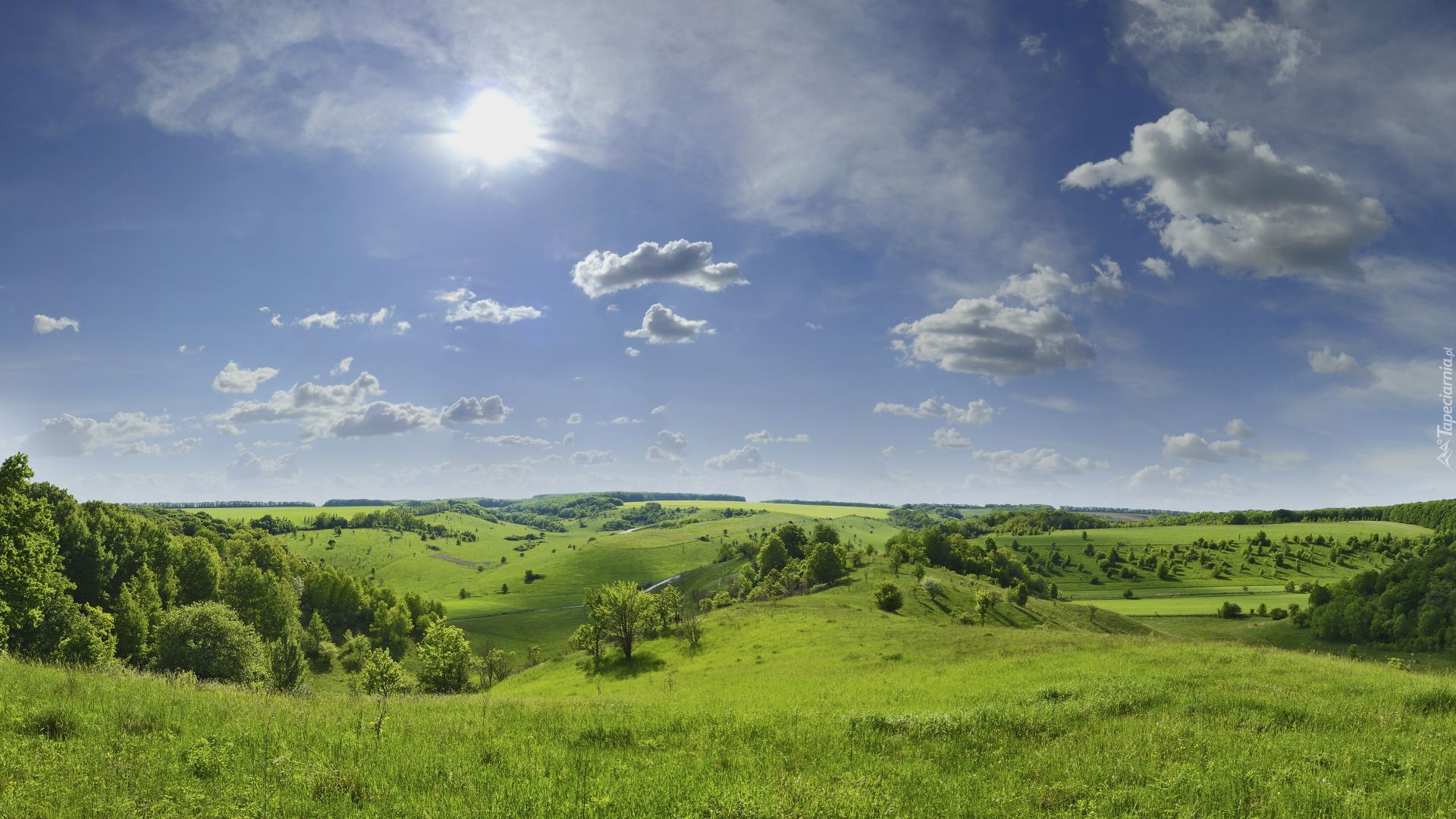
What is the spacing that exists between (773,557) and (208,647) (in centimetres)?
13043

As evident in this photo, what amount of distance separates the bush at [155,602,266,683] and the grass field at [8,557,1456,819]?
67795 millimetres

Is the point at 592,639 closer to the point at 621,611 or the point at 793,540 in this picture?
the point at 621,611

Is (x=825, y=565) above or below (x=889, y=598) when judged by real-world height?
below

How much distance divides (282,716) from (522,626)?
614 feet

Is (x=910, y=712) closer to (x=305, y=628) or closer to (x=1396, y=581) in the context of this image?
(x=305, y=628)

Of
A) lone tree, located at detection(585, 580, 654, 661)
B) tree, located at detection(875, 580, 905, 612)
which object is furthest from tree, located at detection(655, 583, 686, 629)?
tree, located at detection(875, 580, 905, 612)

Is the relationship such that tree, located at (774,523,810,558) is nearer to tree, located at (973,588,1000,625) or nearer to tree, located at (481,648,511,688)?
tree, located at (973,588,1000,625)

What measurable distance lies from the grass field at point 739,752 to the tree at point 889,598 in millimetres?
80123

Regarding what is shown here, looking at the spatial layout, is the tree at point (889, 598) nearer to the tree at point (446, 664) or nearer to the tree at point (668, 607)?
the tree at point (668, 607)

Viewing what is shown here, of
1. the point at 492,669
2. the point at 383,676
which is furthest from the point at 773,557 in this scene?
the point at 383,676

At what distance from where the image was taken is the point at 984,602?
9800 centimetres

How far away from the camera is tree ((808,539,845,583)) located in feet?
451

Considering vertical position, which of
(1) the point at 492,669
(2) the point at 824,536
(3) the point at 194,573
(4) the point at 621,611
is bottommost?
(1) the point at 492,669

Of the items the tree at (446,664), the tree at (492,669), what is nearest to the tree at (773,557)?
the tree at (492,669)
